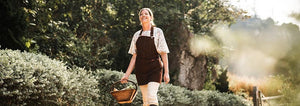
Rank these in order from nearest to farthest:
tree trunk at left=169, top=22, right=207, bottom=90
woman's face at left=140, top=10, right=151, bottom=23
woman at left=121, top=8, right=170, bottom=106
Result: woman at left=121, top=8, right=170, bottom=106 < woman's face at left=140, top=10, right=151, bottom=23 < tree trunk at left=169, top=22, right=207, bottom=90

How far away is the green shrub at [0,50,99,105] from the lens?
400cm

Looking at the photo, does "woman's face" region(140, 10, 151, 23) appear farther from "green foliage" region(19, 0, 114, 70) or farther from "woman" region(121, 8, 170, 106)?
"green foliage" region(19, 0, 114, 70)

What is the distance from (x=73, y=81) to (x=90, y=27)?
414 cm

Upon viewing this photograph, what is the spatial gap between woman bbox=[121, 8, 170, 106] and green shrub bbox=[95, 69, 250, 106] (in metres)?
2.36

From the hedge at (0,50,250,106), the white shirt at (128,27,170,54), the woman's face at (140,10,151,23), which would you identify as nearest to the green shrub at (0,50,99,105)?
the hedge at (0,50,250,106)

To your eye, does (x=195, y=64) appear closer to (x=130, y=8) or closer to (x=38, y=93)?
(x=130, y=8)

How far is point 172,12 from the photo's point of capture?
33.5 ft

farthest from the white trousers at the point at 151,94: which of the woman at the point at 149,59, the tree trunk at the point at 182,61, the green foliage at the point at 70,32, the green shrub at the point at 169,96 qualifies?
the tree trunk at the point at 182,61

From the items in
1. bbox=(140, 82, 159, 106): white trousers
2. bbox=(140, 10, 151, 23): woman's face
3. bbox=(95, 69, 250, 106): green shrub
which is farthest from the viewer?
bbox=(95, 69, 250, 106): green shrub

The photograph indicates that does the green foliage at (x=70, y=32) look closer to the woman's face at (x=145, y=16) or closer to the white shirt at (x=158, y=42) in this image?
the white shirt at (x=158, y=42)

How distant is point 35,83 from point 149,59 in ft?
5.91

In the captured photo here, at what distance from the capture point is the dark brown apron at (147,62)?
4.05 meters

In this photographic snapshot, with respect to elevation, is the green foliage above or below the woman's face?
above

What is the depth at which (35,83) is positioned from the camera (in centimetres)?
443
